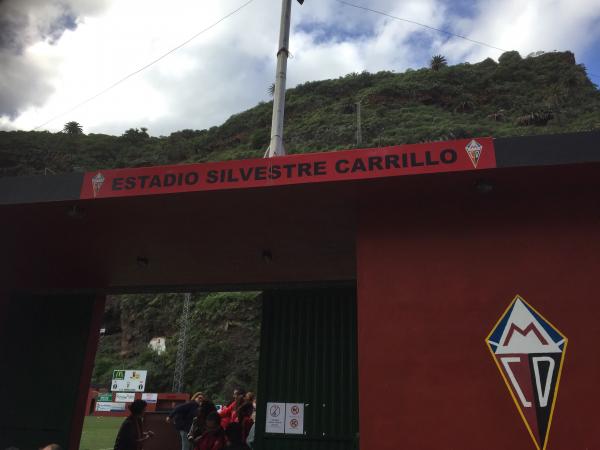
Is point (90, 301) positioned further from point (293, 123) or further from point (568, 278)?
point (293, 123)

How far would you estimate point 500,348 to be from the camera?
5098 millimetres

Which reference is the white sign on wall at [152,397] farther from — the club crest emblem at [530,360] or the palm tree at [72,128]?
the palm tree at [72,128]

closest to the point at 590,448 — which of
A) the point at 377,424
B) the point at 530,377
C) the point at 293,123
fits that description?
the point at 530,377

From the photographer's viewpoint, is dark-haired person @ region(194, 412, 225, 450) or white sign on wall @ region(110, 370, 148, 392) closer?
dark-haired person @ region(194, 412, 225, 450)

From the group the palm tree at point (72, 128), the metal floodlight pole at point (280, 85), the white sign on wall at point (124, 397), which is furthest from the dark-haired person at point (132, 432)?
the palm tree at point (72, 128)

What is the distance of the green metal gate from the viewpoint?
27.5 ft

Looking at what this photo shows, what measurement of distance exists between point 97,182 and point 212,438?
3.30 meters

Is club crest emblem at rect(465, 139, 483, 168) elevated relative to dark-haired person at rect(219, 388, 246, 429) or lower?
elevated

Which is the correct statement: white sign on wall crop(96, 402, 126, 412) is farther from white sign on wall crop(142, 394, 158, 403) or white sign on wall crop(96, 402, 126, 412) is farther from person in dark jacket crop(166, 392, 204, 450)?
person in dark jacket crop(166, 392, 204, 450)

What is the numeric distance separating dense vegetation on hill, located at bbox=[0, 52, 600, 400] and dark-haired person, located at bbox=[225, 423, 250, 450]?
3058cm

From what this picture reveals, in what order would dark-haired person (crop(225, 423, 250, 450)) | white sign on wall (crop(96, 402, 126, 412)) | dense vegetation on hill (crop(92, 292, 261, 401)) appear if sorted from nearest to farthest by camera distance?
dark-haired person (crop(225, 423, 250, 450)) < dense vegetation on hill (crop(92, 292, 261, 401)) < white sign on wall (crop(96, 402, 126, 412))

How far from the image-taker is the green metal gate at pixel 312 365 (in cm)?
838

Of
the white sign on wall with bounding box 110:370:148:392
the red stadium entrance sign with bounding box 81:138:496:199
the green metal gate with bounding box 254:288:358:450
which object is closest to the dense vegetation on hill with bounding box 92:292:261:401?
the white sign on wall with bounding box 110:370:148:392

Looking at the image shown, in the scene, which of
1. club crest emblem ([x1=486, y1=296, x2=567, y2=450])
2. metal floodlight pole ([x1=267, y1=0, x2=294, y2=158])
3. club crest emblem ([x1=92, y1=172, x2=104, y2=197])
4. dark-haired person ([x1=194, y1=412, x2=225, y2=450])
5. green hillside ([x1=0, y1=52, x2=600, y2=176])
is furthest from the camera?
green hillside ([x1=0, y1=52, x2=600, y2=176])
